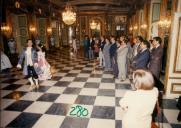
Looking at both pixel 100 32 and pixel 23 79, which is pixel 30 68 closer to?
pixel 23 79

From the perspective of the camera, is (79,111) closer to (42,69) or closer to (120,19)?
(42,69)

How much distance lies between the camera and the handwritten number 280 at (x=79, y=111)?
3.55 m

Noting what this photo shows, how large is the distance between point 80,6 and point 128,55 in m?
10.2

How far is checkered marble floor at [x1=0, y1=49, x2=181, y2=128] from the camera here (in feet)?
10.6

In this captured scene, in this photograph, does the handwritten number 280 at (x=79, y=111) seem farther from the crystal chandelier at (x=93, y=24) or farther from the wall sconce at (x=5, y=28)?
the crystal chandelier at (x=93, y=24)

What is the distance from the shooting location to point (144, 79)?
177cm

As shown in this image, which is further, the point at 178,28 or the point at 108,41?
the point at 108,41

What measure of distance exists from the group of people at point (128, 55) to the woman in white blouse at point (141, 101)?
245cm

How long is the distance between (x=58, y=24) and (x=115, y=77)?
11646mm

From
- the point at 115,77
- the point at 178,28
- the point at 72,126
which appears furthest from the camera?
the point at 115,77

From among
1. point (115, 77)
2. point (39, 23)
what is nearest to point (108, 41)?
point (115, 77)

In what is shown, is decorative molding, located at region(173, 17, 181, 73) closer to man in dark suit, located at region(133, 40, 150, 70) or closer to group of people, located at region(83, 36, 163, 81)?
group of people, located at region(83, 36, 163, 81)

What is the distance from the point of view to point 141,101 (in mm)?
1770

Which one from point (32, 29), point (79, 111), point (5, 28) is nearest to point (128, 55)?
point (79, 111)
